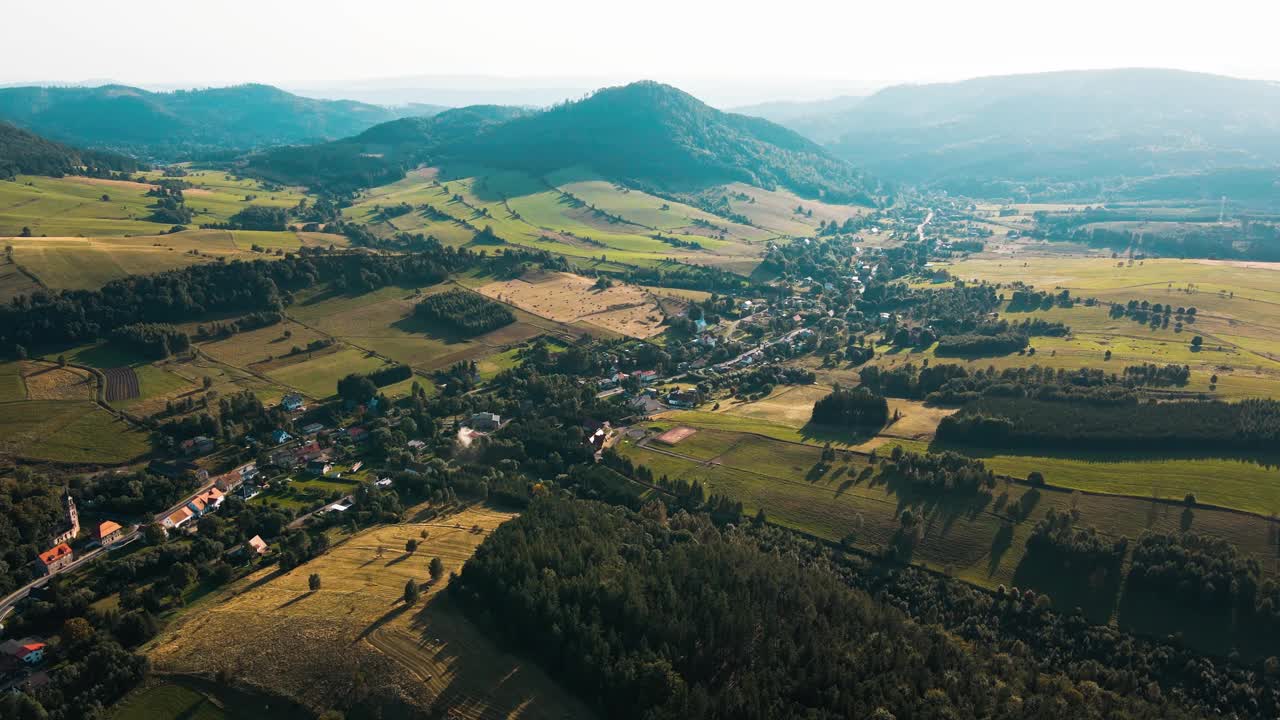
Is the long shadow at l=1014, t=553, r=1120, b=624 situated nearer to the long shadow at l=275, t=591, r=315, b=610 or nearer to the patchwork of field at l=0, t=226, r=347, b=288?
the long shadow at l=275, t=591, r=315, b=610

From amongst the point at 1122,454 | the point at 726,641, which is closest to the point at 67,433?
the point at 726,641

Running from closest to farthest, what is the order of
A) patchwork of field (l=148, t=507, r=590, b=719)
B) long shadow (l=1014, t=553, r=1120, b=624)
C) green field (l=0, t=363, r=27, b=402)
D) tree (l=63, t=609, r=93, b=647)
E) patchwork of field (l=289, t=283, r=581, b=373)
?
patchwork of field (l=148, t=507, r=590, b=719) < tree (l=63, t=609, r=93, b=647) < long shadow (l=1014, t=553, r=1120, b=624) < green field (l=0, t=363, r=27, b=402) < patchwork of field (l=289, t=283, r=581, b=373)

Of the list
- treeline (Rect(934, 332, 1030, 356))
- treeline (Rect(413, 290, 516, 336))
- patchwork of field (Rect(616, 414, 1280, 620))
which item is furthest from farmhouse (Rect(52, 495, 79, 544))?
treeline (Rect(934, 332, 1030, 356))

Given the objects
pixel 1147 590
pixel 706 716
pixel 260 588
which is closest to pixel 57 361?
pixel 260 588

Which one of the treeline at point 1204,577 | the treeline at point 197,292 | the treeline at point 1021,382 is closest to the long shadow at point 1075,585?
the treeline at point 1204,577

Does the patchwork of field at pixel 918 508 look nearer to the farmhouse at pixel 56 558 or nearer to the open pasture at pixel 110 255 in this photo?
the farmhouse at pixel 56 558

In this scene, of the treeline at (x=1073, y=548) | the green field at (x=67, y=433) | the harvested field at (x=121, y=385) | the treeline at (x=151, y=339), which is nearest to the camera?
the treeline at (x=1073, y=548)
